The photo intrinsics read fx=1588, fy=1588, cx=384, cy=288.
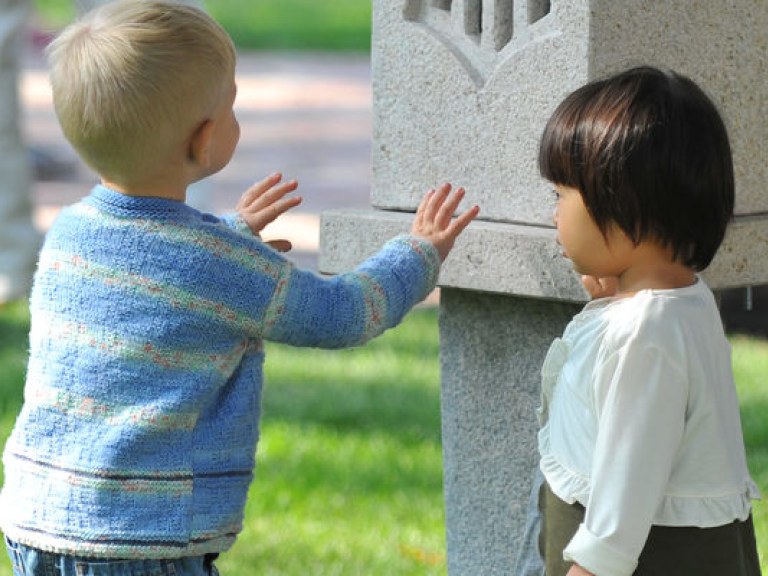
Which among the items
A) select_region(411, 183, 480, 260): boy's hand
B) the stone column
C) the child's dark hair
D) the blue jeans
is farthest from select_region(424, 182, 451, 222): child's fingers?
the blue jeans

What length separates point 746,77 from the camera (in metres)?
3.08

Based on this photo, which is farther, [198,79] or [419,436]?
[419,436]

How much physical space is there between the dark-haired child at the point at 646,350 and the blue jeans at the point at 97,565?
63cm

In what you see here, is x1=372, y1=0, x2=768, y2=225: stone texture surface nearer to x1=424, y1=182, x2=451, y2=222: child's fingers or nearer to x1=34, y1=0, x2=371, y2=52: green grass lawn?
x1=424, y1=182, x2=451, y2=222: child's fingers

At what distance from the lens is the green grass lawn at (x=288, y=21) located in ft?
72.9

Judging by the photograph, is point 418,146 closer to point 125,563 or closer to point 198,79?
point 198,79

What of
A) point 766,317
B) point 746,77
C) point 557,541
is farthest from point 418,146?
point 766,317

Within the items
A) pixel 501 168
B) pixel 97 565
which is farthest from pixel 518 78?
pixel 97 565

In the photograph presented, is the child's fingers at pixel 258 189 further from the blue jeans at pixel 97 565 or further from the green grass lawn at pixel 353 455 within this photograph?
the green grass lawn at pixel 353 455

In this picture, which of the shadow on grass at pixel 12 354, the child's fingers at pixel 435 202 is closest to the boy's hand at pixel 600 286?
the child's fingers at pixel 435 202

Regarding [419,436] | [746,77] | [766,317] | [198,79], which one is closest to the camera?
[198,79]

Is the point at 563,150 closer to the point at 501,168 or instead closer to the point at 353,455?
the point at 501,168

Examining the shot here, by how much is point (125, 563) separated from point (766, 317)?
5.65 meters

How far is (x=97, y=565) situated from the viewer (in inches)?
104
